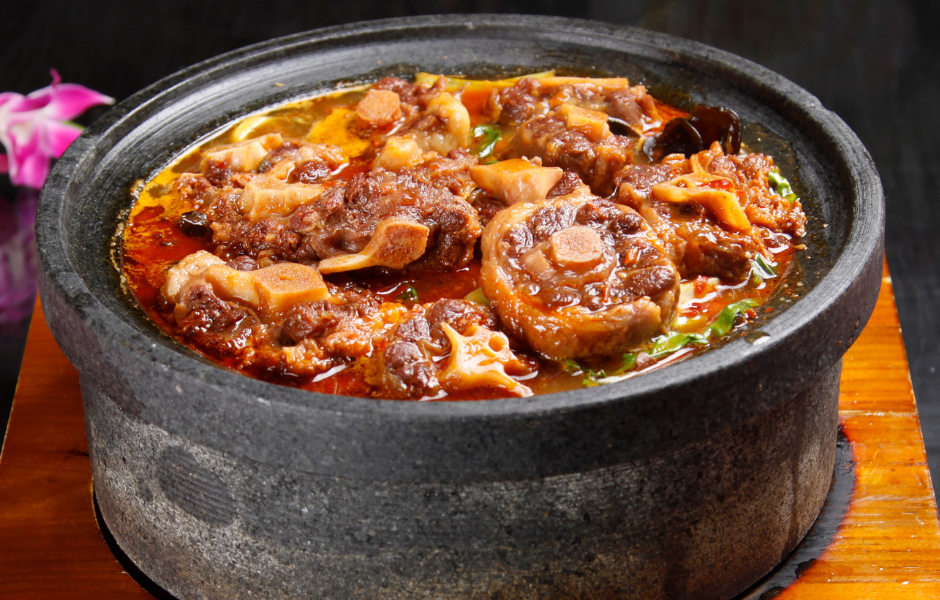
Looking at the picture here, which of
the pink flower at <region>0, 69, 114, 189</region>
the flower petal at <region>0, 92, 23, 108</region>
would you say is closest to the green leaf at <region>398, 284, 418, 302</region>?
the pink flower at <region>0, 69, 114, 189</region>

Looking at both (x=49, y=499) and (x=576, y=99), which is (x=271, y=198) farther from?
(x=49, y=499)

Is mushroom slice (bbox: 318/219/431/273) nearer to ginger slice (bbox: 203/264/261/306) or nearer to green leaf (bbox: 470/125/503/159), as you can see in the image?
ginger slice (bbox: 203/264/261/306)

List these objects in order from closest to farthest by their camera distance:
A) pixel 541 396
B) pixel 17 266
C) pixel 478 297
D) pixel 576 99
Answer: pixel 541 396 < pixel 478 297 < pixel 576 99 < pixel 17 266

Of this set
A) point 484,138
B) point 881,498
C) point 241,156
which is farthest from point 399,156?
point 881,498

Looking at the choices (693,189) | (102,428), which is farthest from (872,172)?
(102,428)

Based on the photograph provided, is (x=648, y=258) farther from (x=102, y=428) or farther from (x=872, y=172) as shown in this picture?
(x=102, y=428)

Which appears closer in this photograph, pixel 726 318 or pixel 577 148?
pixel 726 318

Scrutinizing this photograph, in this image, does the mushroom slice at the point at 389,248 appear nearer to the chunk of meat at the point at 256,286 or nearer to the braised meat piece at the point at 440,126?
the chunk of meat at the point at 256,286
